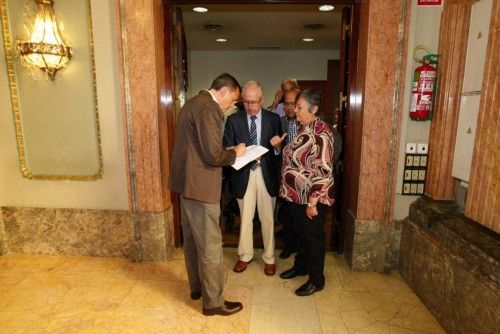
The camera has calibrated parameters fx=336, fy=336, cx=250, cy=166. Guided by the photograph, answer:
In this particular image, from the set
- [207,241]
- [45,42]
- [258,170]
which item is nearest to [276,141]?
[258,170]

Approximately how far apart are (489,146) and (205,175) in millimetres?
1727

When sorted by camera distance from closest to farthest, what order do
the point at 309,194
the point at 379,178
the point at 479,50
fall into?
1. the point at 479,50
2. the point at 309,194
3. the point at 379,178

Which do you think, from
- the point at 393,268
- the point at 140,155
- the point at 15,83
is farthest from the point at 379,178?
the point at 15,83

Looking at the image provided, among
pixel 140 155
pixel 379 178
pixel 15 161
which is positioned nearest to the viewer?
pixel 379 178

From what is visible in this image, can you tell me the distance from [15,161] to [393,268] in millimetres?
3628

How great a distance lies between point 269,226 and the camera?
2883mm

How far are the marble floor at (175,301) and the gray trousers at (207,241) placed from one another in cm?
20

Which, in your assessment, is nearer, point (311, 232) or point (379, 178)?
point (311, 232)

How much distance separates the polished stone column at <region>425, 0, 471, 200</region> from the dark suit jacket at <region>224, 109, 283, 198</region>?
1232mm

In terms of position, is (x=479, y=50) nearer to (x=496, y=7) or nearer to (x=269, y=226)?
(x=496, y=7)

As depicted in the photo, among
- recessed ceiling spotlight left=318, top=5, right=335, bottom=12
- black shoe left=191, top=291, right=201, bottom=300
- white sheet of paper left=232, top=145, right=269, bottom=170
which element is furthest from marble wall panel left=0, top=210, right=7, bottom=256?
recessed ceiling spotlight left=318, top=5, right=335, bottom=12

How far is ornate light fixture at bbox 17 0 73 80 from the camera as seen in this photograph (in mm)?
2795

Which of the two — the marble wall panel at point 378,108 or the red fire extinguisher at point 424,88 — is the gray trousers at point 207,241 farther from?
the red fire extinguisher at point 424,88

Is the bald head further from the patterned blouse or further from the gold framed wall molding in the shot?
the gold framed wall molding
